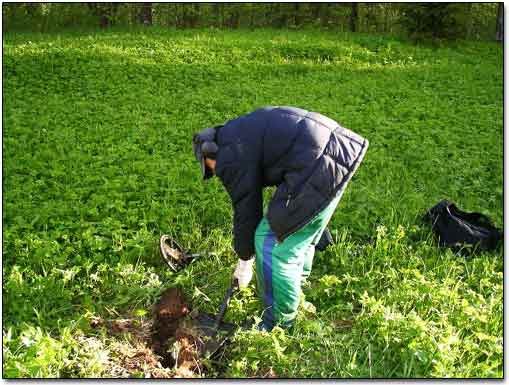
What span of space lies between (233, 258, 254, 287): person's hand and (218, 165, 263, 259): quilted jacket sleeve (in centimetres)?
33

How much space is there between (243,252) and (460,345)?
1.45 meters

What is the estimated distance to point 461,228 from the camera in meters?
4.20

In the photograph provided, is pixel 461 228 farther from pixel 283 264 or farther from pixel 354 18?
pixel 354 18

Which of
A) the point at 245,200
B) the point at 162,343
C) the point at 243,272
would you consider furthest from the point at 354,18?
the point at 162,343

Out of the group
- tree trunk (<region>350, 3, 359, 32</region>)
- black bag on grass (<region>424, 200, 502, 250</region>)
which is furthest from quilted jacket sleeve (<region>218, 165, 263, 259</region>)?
tree trunk (<region>350, 3, 359, 32</region>)

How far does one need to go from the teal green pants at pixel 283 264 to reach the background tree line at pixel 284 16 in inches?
481

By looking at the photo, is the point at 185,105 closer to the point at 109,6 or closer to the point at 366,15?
the point at 109,6

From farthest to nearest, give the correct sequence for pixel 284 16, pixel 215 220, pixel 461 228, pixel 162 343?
pixel 284 16 → pixel 215 220 → pixel 461 228 → pixel 162 343

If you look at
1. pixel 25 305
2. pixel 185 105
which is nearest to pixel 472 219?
pixel 25 305

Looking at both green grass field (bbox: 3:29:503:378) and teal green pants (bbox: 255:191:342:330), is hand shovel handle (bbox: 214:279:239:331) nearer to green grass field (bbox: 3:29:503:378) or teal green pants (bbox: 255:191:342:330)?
green grass field (bbox: 3:29:503:378)

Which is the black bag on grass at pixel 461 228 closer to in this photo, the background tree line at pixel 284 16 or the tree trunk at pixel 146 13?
the background tree line at pixel 284 16

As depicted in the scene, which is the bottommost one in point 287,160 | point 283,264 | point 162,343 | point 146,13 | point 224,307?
point 162,343

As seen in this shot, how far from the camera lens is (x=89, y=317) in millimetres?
3256

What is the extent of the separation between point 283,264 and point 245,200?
48cm
